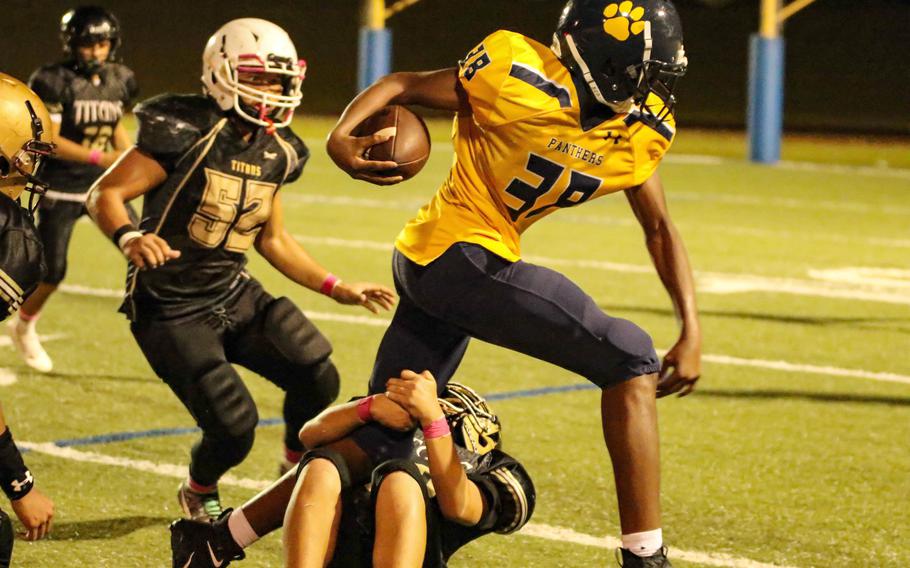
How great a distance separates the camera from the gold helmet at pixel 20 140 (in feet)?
11.0

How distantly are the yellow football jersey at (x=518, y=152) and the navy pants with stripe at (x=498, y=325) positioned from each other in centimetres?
7

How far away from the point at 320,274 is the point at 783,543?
1559 mm

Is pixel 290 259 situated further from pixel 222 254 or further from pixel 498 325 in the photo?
pixel 498 325

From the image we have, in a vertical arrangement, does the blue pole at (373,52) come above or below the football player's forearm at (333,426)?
below

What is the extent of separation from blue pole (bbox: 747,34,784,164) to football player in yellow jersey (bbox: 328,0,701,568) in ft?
42.3

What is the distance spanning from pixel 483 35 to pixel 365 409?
2789 cm

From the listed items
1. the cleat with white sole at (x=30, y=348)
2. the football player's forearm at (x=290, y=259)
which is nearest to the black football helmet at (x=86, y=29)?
the cleat with white sole at (x=30, y=348)

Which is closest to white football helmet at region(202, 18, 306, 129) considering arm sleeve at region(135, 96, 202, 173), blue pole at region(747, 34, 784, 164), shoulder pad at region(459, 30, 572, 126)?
arm sleeve at region(135, 96, 202, 173)

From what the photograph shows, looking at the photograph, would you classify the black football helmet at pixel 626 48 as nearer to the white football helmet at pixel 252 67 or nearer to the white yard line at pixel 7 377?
the white football helmet at pixel 252 67

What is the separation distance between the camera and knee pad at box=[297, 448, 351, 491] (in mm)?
3453

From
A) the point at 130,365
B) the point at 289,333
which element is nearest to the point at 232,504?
the point at 289,333

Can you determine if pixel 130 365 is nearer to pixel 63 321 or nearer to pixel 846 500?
pixel 63 321

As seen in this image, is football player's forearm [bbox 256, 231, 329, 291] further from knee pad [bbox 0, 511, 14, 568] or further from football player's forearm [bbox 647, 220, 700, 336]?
knee pad [bbox 0, 511, 14, 568]

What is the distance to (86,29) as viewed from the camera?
7.06 m
